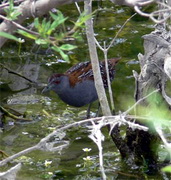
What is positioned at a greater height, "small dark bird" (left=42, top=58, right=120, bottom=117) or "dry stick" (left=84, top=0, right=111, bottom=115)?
"dry stick" (left=84, top=0, right=111, bottom=115)

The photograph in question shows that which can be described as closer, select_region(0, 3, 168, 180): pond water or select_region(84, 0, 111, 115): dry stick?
select_region(84, 0, 111, 115): dry stick

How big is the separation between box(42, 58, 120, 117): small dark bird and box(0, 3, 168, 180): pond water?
0.26m

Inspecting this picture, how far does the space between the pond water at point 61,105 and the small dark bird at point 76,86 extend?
262 mm

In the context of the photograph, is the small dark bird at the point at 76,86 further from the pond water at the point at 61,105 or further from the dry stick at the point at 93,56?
the dry stick at the point at 93,56

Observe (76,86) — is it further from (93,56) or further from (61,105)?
(93,56)

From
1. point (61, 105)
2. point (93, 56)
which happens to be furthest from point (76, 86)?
point (93, 56)

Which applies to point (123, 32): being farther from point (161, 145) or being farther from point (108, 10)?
point (161, 145)

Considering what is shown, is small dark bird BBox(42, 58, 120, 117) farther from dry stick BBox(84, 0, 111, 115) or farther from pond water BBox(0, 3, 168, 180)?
dry stick BBox(84, 0, 111, 115)

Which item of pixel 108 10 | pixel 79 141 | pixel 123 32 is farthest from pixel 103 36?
pixel 79 141

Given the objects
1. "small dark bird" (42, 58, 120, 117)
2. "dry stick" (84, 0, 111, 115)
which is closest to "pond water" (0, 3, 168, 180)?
"small dark bird" (42, 58, 120, 117)

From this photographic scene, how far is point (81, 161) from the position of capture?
19.1 feet

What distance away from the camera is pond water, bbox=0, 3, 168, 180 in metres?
5.62

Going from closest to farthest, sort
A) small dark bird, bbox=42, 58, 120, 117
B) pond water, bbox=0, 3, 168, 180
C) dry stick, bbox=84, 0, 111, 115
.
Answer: dry stick, bbox=84, 0, 111, 115 < pond water, bbox=0, 3, 168, 180 < small dark bird, bbox=42, 58, 120, 117

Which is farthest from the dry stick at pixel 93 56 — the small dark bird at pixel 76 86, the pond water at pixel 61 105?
the small dark bird at pixel 76 86
